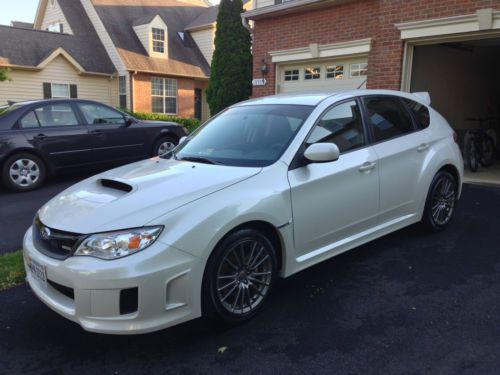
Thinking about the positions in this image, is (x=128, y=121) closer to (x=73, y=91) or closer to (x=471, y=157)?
(x=471, y=157)

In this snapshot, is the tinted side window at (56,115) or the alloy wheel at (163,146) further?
the alloy wheel at (163,146)

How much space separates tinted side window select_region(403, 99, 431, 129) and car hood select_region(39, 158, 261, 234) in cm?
238

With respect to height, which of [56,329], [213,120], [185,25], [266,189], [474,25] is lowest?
[56,329]

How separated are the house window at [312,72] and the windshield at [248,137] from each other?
20.7 ft

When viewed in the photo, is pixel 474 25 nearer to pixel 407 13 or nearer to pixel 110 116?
pixel 407 13

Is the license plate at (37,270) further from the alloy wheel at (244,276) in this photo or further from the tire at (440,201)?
the tire at (440,201)

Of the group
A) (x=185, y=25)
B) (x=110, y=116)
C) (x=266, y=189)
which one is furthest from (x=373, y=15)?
(x=185, y=25)

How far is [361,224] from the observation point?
13.7 feet

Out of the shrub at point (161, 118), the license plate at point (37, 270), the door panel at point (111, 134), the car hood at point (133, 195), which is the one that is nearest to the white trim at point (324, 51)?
the door panel at point (111, 134)

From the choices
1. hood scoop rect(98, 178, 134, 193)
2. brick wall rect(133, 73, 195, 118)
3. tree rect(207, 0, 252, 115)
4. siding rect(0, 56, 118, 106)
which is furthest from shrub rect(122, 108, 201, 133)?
hood scoop rect(98, 178, 134, 193)

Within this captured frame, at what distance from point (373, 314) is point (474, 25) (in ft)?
20.5

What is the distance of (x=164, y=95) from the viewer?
79.6 feet

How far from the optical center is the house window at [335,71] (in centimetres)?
1008

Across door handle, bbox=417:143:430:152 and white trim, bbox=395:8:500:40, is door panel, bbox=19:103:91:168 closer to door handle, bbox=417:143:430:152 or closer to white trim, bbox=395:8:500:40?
door handle, bbox=417:143:430:152
